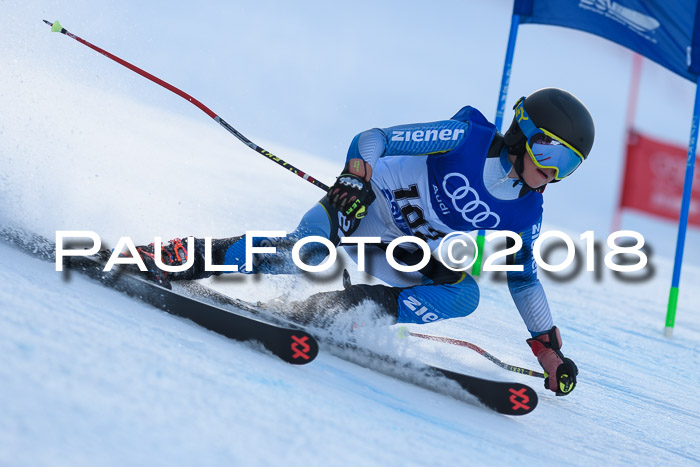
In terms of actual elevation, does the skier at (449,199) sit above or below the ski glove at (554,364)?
above

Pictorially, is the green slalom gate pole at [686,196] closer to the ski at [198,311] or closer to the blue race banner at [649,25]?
the blue race banner at [649,25]

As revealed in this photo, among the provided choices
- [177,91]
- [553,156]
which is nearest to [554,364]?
[553,156]

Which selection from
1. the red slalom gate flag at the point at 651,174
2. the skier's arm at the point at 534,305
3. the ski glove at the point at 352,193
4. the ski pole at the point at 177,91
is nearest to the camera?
the ski glove at the point at 352,193

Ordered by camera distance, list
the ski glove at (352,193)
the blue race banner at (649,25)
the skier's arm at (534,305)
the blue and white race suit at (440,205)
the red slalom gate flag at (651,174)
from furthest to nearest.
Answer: the red slalom gate flag at (651,174) < the blue race banner at (649,25) < the skier's arm at (534,305) < the blue and white race suit at (440,205) < the ski glove at (352,193)

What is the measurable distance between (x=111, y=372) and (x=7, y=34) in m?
3.06

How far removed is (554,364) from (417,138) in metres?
1.05

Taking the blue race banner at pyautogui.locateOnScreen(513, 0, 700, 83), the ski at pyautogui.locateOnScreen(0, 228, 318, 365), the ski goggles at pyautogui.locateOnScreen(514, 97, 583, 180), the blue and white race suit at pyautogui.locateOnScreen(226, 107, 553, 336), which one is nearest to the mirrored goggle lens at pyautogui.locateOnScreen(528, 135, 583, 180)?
the ski goggles at pyautogui.locateOnScreen(514, 97, 583, 180)

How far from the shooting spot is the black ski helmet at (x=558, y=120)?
105 inches

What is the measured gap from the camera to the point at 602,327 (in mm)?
6113

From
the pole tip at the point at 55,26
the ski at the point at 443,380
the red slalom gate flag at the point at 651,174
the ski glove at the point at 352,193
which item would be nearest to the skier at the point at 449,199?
the ski glove at the point at 352,193

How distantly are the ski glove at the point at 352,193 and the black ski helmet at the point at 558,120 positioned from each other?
605mm

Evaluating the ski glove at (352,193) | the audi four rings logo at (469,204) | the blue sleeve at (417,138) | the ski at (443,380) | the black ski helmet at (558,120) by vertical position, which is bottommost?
the ski at (443,380)

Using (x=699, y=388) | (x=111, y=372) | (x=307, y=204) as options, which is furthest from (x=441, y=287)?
(x=307, y=204)

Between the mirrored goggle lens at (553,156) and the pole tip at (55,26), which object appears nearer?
the mirrored goggle lens at (553,156)
